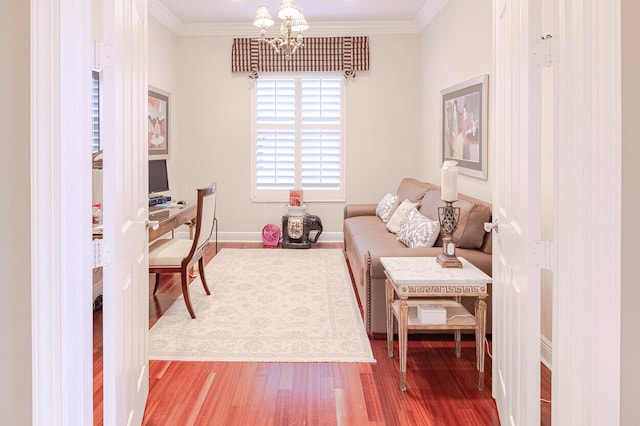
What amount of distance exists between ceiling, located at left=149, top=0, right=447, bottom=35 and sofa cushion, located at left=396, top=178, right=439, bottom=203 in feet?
6.62

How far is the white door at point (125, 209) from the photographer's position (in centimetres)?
158

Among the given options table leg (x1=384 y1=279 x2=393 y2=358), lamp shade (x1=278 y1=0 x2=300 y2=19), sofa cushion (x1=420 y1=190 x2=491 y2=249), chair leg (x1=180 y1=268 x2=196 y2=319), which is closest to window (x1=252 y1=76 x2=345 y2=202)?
lamp shade (x1=278 y1=0 x2=300 y2=19)

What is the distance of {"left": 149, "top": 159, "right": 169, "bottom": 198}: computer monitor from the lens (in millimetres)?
5293

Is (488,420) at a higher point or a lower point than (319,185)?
lower

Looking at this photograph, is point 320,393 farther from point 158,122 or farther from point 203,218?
point 158,122

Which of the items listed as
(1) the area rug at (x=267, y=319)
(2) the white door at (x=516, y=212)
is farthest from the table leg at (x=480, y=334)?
(1) the area rug at (x=267, y=319)

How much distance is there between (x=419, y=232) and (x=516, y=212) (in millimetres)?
2110

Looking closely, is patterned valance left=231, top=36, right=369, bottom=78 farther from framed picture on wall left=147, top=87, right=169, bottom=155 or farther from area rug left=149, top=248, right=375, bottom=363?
area rug left=149, top=248, right=375, bottom=363
